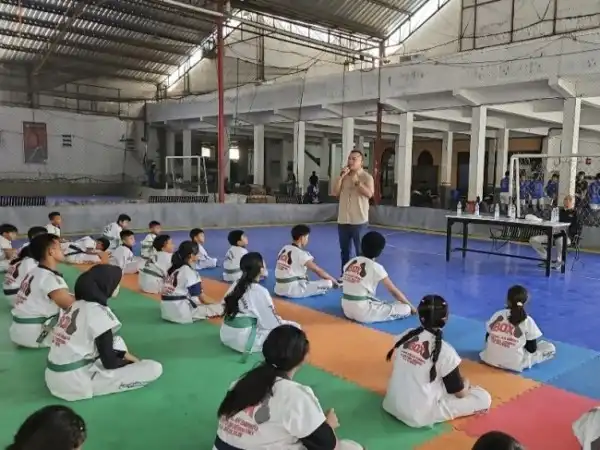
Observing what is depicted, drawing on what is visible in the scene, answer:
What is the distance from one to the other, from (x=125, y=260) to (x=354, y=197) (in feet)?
11.1

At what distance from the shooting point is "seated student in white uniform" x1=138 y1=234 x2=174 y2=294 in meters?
6.09

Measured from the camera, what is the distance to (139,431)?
305cm

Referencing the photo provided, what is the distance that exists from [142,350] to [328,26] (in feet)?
55.6

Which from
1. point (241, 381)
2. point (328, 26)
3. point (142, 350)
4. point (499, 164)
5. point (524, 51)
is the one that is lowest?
point (142, 350)

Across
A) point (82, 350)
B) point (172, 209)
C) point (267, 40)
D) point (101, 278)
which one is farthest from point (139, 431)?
point (267, 40)

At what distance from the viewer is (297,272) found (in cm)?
638

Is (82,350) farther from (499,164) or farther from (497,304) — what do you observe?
(499,164)

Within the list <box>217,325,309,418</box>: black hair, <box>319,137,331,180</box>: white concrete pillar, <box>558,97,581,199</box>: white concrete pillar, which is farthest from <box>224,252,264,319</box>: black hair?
<box>319,137,331,180</box>: white concrete pillar

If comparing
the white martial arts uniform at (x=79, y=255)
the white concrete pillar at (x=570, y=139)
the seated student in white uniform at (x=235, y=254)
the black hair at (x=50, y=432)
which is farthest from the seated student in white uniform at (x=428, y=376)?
the white concrete pillar at (x=570, y=139)

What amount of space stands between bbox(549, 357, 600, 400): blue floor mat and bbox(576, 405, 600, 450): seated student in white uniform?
159 centimetres

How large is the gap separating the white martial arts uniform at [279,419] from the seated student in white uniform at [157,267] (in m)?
4.12

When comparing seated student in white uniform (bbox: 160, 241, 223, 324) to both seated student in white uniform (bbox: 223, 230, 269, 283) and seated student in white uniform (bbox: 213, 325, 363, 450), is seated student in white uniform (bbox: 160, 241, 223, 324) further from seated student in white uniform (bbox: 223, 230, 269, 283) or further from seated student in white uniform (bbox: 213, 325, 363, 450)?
seated student in white uniform (bbox: 213, 325, 363, 450)

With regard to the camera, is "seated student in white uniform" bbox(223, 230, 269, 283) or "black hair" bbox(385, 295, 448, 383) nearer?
"black hair" bbox(385, 295, 448, 383)

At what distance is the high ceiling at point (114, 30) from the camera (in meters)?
17.4
